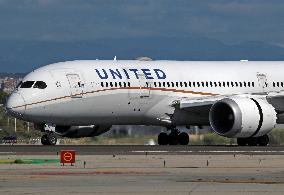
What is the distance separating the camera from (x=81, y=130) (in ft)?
210

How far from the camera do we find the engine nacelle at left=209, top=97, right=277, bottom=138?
190 ft

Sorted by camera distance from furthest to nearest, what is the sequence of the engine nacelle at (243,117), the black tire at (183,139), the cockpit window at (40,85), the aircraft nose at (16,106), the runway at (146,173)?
1. the black tire at (183,139)
2. the cockpit window at (40,85)
3. the engine nacelle at (243,117)
4. the aircraft nose at (16,106)
5. the runway at (146,173)

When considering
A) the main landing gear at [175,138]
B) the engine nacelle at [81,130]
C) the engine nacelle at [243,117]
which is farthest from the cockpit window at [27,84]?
the main landing gear at [175,138]

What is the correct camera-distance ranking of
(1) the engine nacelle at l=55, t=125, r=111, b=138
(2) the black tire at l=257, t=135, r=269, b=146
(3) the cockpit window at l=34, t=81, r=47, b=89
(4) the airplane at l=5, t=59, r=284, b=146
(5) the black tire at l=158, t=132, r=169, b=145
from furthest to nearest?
(5) the black tire at l=158, t=132, r=169, b=145, (1) the engine nacelle at l=55, t=125, r=111, b=138, (2) the black tire at l=257, t=135, r=269, b=146, (3) the cockpit window at l=34, t=81, r=47, b=89, (4) the airplane at l=5, t=59, r=284, b=146

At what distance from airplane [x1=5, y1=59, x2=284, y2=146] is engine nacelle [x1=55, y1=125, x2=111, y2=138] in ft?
0.19

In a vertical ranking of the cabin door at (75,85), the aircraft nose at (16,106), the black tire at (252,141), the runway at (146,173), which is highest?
A: the cabin door at (75,85)

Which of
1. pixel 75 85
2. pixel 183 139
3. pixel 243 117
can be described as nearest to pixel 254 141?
pixel 243 117

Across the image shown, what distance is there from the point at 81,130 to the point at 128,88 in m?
4.91

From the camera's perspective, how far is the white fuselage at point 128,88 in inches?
2301

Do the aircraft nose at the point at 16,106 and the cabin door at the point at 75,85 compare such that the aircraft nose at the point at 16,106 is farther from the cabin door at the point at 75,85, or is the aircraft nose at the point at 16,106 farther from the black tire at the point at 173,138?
the black tire at the point at 173,138

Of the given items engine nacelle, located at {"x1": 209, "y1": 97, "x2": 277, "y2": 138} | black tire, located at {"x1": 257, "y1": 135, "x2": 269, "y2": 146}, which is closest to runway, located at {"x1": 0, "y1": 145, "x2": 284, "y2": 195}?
engine nacelle, located at {"x1": 209, "y1": 97, "x2": 277, "y2": 138}

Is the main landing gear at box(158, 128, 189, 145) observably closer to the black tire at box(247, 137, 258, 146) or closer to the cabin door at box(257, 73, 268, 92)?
the black tire at box(247, 137, 258, 146)

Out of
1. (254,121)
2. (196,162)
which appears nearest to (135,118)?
(254,121)

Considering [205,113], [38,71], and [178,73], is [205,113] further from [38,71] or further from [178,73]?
[38,71]
